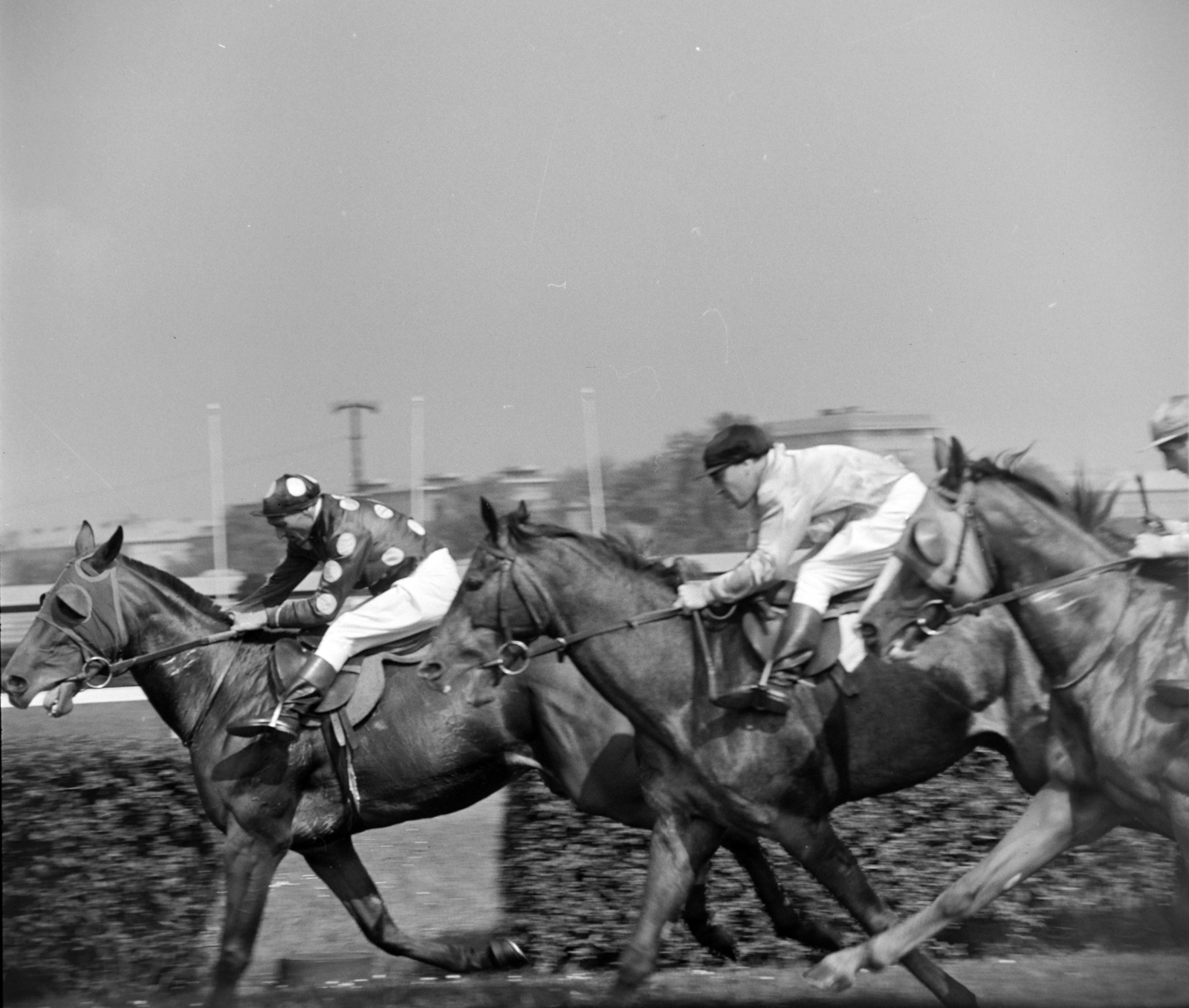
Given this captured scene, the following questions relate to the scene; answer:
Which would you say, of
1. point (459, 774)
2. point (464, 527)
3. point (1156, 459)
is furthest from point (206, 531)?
point (1156, 459)

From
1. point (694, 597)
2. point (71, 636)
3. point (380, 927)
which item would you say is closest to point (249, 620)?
point (71, 636)

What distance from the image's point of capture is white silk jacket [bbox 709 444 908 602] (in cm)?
495

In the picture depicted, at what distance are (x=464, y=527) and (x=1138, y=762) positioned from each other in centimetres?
365

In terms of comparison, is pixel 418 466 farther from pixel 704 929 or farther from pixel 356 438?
pixel 704 929

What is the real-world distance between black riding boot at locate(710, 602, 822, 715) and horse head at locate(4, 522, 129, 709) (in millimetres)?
2449

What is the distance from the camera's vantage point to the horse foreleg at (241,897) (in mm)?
5305

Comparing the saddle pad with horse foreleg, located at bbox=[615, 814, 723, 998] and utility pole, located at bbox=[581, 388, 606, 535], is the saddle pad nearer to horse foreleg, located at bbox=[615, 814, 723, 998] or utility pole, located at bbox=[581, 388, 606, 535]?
horse foreleg, located at bbox=[615, 814, 723, 998]

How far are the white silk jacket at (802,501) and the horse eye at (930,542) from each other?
0.56 meters

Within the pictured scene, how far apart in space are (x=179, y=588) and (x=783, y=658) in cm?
259

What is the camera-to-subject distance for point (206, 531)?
24.4 ft

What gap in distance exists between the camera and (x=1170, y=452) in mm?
4789

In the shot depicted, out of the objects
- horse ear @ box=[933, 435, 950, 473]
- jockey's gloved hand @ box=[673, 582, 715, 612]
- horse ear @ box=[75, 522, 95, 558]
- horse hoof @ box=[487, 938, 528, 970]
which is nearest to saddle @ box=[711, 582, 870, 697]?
jockey's gloved hand @ box=[673, 582, 715, 612]

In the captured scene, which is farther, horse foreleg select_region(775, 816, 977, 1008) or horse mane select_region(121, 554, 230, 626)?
horse mane select_region(121, 554, 230, 626)

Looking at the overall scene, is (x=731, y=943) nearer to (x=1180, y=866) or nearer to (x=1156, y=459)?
(x=1180, y=866)
